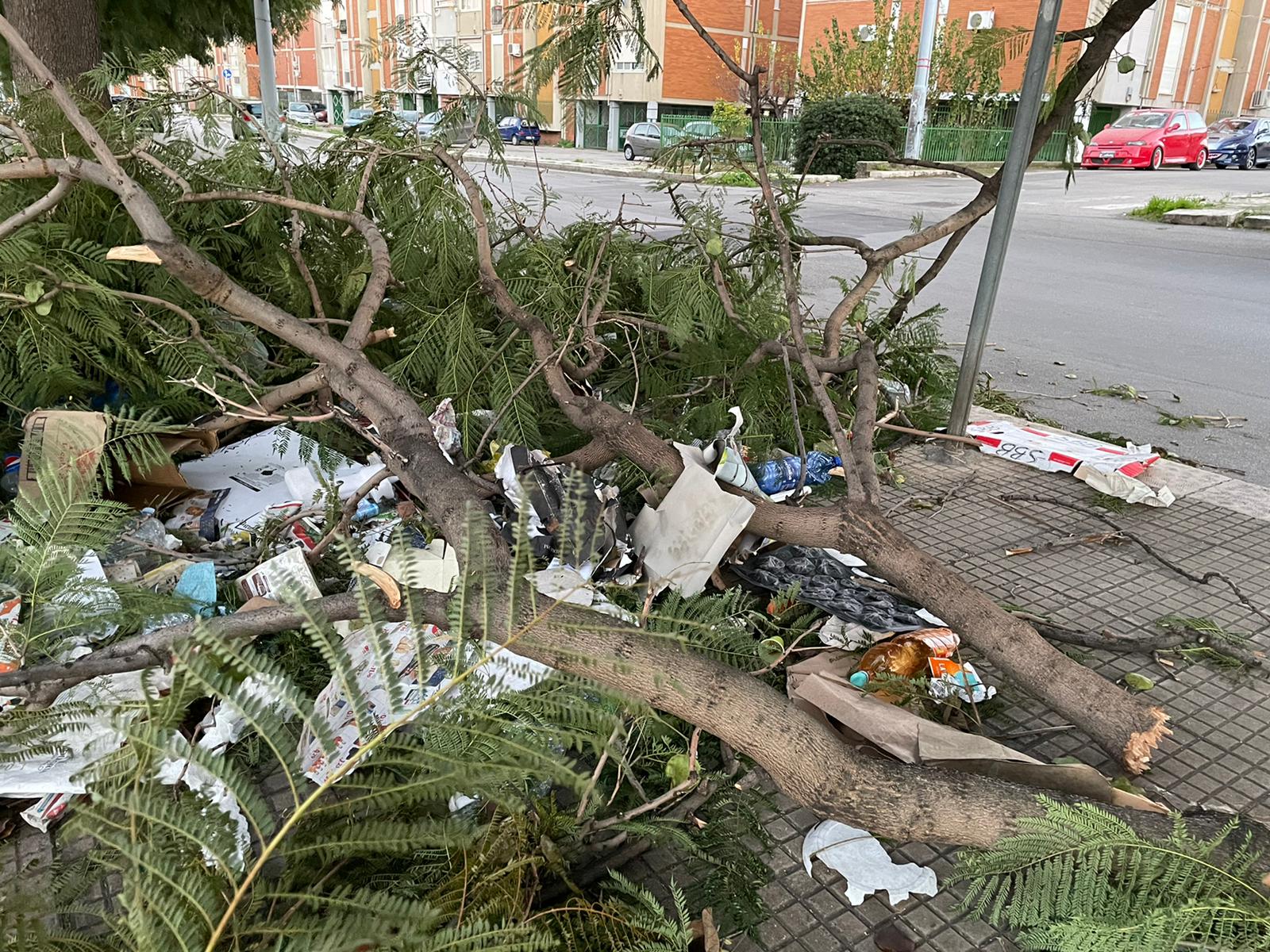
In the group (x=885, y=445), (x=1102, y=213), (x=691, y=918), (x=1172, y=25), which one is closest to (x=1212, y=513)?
(x=885, y=445)

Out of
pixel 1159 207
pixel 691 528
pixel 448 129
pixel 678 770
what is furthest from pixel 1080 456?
pixel 1159 207

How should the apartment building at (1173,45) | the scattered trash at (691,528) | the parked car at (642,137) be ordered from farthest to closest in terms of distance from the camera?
the apartment building at (1173,45) → the parked car at (642,137) → the scattered trash at (691,528)

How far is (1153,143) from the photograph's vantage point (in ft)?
69.5

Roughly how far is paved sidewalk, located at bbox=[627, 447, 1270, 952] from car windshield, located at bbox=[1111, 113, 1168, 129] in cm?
2195

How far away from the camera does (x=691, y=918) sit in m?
1.66

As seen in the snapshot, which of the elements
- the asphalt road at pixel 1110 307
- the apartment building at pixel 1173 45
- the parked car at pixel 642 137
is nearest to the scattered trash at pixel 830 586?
the asphalt road at pixel 1110 307

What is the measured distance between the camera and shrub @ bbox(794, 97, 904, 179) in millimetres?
19750

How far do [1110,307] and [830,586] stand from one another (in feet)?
20.6

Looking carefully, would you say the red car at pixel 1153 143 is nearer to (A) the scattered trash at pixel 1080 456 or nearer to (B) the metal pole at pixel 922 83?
(B) the metal pole at pixel 922 83

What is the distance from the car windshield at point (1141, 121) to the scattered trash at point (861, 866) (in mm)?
24544

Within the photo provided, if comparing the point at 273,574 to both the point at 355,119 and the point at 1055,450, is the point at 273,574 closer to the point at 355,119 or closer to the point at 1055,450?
the point at 355,119

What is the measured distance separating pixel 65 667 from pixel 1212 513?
3.90 meters

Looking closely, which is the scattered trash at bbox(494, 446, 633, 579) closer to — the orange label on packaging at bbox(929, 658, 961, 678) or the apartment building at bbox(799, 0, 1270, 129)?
the orange label on packaging at bbox(929, 658, 961, 678)

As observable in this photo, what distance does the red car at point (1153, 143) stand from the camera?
21172 mm
